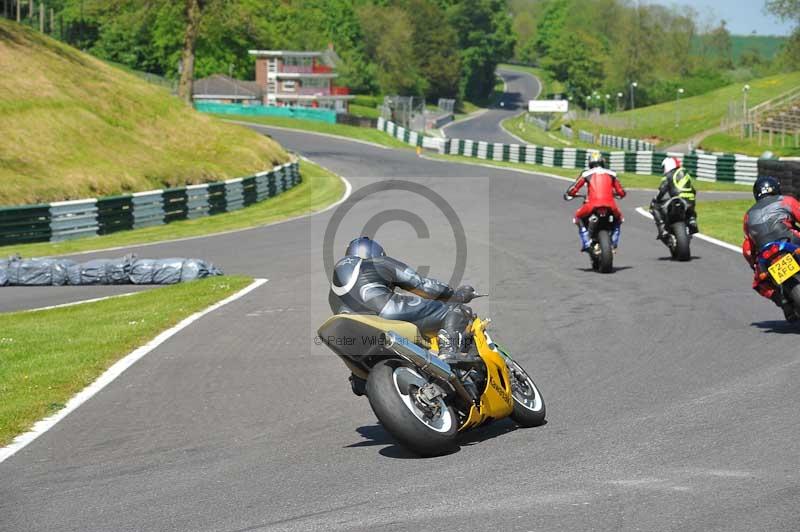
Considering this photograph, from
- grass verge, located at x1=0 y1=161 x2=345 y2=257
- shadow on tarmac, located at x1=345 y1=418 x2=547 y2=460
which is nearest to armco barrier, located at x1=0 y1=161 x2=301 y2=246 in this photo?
grass verge, located at x1=0 y1=161 x2=345 y2=257

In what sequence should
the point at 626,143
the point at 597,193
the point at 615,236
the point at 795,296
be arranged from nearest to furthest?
the point at 795,296 < the point at 597,193 < the point at 615,236 < the point at 626,143

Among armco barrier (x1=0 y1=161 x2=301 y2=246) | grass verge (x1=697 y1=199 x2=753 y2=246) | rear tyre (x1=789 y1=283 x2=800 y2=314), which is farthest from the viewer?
armco barrier (x1=0 y1=161 x2=301 y2=246)

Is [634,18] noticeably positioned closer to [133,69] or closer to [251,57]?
[251,57]

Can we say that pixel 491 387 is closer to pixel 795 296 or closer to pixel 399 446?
pixel 399 446

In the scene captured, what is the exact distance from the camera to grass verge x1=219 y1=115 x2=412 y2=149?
244 ft

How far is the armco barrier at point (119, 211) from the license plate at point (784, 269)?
822 inches

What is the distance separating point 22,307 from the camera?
18047mm

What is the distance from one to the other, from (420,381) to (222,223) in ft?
83.0

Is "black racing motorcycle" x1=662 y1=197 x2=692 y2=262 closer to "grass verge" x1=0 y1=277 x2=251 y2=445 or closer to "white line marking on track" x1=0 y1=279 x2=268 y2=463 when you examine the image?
"grass verge" x1=0 y1=277 x2=251 y2=445

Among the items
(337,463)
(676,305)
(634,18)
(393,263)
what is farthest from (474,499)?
(634,18)

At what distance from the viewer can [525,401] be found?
8.54m

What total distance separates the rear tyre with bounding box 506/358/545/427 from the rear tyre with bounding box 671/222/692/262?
11717 mm

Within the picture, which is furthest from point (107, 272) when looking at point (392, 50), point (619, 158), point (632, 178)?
point (392, 50)

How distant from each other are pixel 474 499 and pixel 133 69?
5126 inches
